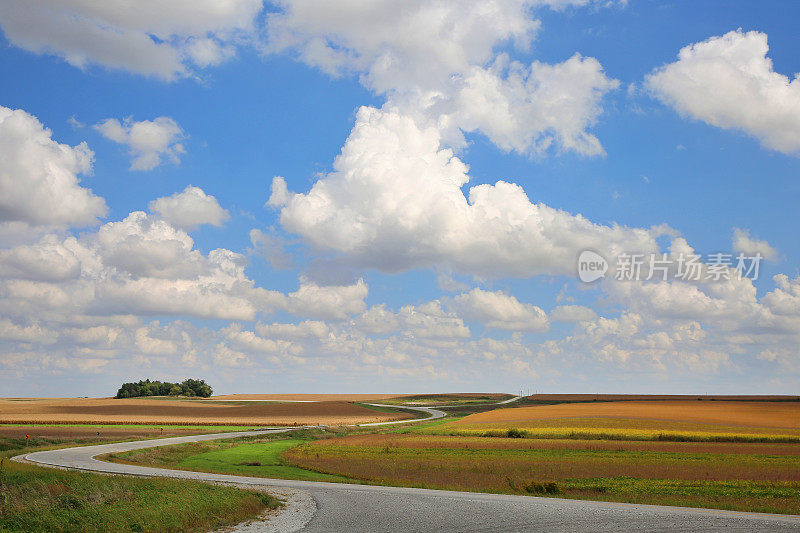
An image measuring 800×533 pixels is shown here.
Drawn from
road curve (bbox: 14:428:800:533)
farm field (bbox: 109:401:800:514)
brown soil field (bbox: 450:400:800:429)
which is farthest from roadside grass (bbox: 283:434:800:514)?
brown soil field (bbox: 450:400:800:429)

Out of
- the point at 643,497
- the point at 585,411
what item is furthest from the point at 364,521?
the point at 585,411

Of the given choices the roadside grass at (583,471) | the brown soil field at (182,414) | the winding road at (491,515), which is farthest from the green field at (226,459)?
the brown soil field at (182,414)

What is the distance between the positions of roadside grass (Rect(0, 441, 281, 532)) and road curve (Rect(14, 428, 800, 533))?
11.1 feet

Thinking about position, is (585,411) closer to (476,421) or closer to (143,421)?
(476,421)

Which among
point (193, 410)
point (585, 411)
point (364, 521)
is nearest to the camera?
point (364, 521)

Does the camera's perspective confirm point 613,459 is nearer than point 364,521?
No

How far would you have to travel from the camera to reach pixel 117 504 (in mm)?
22031

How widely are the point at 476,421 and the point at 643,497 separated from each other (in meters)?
57.8

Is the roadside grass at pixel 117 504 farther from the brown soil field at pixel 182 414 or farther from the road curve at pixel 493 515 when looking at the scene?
the brown soil field at pixel 182 414

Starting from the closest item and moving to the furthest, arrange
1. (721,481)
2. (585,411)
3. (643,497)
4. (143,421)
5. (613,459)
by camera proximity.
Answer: (643,497) < (721,481) < (613,459) < (585,411) < (143,421)

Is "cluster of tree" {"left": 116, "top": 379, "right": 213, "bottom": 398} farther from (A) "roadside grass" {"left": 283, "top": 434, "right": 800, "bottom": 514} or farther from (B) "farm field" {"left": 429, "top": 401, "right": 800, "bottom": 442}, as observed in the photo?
(A) "roadside grass" {"left": 283, "top": 434, "right": 800, "bottom": 514}

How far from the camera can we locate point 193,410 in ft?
422

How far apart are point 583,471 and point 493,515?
1917cm

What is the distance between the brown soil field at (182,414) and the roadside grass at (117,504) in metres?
78.3
